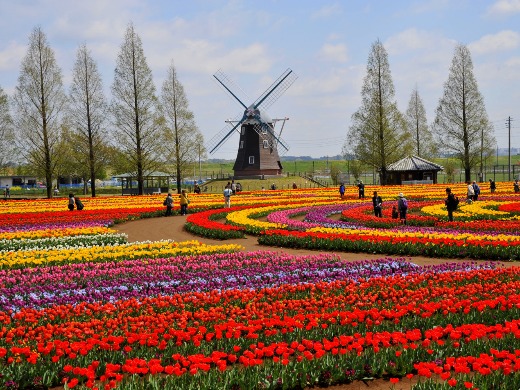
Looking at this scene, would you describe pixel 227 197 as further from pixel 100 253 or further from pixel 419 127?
pixel 419 127

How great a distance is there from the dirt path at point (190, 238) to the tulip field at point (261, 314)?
87 mm

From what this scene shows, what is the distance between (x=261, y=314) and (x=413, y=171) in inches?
2219

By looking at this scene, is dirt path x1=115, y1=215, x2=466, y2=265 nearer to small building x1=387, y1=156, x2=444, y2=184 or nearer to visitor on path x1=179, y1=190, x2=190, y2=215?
visitor on path x1=179, y1=190, x2=190, y2=215

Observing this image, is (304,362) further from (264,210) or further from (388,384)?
(264,210)

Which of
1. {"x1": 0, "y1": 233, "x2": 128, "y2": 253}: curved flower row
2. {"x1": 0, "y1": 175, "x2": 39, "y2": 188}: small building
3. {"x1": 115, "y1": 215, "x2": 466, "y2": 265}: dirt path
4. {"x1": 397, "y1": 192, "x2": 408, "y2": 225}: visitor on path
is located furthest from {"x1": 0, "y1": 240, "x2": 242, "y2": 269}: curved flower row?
{"x1": 0, "y1": 175, "x2": 39, "y2": 188}: small building

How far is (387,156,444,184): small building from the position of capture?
62000 millimetres

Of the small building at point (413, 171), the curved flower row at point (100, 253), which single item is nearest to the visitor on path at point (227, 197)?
the curved flower row at point (100, 253)

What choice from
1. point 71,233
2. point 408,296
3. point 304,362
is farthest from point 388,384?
point 71,233

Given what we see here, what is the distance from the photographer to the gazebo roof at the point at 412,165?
6197cm

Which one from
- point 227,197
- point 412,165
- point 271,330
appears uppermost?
point 412,165

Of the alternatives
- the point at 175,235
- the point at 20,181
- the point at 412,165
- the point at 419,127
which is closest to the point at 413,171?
the point at 412,165

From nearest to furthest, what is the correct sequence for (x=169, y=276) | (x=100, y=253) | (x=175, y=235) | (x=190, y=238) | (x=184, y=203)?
1. (x=169, y=276)
2. (x=100, y=253)
3. (x=190, y=238)
4. (x=175, y=235)
5. (x=184, y=203)

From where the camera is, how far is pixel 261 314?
890cm

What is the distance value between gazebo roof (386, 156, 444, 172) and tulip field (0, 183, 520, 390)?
4385 centimetres
